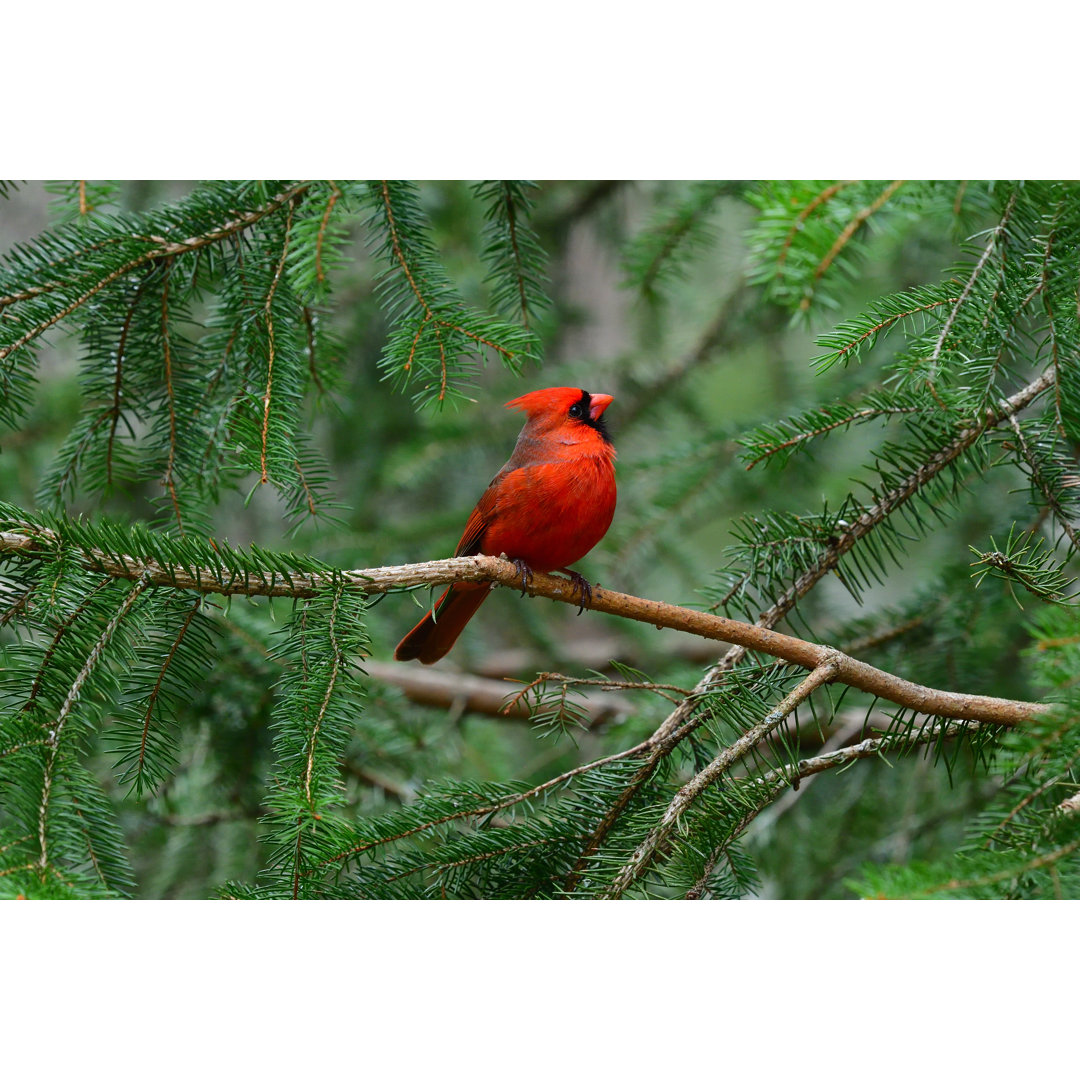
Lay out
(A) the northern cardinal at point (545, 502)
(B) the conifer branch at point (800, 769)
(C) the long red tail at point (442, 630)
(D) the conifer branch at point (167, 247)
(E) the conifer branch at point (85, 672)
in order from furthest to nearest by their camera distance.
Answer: (C) the long red tail at point (442, 630) → (A) the northern cardinal at point (545, 502) → (D) the conifer branch at point (167, 247) → (B) the conifer branch at point (800, 769) → (E) the conifer branch at point (85, 672)

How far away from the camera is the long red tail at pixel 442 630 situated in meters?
2.29

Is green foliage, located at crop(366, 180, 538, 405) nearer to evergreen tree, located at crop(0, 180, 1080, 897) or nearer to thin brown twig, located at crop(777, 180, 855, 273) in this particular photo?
evergreen tree, located at crop(0, 180, 1080, 897)

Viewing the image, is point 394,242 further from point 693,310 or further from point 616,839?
point 693,310

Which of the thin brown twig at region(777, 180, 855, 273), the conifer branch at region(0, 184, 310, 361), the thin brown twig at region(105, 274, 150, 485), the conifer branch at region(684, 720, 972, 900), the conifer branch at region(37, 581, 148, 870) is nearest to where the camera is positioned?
the conifer branch at region(37, 581, 148, 870)

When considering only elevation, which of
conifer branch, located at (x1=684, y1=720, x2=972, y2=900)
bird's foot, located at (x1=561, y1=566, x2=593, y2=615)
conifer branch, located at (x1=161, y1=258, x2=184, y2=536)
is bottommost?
conifer branch, located at (x1=684, y1=720, x2=972, y2=900)

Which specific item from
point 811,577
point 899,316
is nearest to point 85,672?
point 811,577

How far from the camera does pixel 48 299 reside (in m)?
1.70

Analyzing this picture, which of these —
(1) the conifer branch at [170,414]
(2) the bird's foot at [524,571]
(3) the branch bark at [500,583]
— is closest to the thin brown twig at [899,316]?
(3) the branch bark at [500,583]

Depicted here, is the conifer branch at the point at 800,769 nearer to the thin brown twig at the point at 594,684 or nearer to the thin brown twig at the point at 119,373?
the thin brown twig at the point at 594,684

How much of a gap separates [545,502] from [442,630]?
16.7 inches

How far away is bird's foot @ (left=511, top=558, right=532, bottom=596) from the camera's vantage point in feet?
6.15

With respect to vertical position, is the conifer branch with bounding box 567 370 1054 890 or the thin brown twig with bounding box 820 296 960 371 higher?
the thin brown twig with bounding box 820 296 960 371

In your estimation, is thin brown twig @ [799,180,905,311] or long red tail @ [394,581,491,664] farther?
long red tail @ [394,581,491,664]

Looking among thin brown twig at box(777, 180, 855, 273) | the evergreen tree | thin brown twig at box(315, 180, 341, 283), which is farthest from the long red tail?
thin brown twig at box(777, 180, 855, 273)
